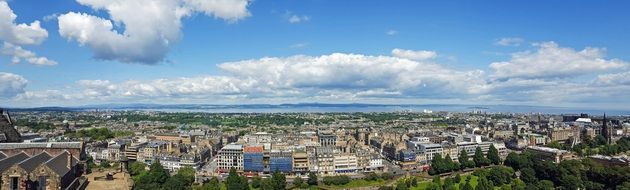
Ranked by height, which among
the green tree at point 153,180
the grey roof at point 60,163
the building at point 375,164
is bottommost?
the building at point 375,164

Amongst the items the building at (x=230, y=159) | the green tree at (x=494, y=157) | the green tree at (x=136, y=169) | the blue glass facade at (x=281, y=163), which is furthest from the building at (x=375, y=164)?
the green tree at (x=136, y=169)

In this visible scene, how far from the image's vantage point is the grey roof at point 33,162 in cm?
3984

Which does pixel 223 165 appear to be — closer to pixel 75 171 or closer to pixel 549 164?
pixel 75 171

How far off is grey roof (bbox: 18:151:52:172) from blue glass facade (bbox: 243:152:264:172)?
3560 cm

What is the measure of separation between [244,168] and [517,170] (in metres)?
45.7

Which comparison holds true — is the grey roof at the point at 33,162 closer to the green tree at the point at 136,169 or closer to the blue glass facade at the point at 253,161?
the green tree at the point at 136,169

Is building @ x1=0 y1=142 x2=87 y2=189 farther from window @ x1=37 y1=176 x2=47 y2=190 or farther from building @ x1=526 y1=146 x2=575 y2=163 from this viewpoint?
building @ x1=526 y1=146 x2=575 y2=163

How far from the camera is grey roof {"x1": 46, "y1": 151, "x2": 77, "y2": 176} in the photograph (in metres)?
41.3

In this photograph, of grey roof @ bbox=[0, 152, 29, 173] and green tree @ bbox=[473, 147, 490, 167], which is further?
green tree @ bbox=[473, 147, 490, 167]

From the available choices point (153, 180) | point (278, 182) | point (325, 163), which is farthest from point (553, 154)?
point (153, 180)

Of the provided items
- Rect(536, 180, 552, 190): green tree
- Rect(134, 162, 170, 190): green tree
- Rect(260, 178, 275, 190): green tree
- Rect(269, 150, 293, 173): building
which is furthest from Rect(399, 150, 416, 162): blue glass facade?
Rect(134, 162, 170, 190): green tree

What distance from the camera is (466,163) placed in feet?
279

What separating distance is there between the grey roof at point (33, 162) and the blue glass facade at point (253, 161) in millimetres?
35596

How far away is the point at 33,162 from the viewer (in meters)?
43.0
